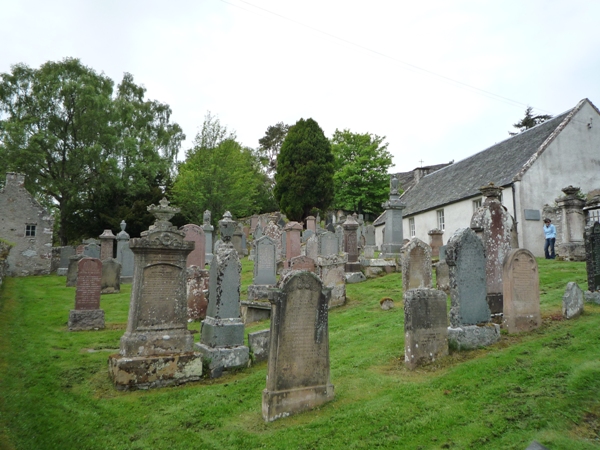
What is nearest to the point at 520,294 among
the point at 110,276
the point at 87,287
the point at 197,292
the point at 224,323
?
the point at 224,323

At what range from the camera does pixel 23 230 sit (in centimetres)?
2591

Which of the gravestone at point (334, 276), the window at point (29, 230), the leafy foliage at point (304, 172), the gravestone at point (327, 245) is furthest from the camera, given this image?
the leafy foliage at point (304, 172)

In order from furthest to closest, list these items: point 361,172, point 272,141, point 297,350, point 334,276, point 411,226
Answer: point 272,141, point 361,172, point 411,226, point 334,276, point 297,350

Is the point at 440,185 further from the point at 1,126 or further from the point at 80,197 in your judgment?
the point at 1,126

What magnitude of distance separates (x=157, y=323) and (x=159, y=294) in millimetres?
493

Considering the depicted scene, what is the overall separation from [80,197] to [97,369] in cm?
3229

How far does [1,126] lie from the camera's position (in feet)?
104

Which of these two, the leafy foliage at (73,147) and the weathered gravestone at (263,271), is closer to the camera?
the weathered gravestone at (263,271)

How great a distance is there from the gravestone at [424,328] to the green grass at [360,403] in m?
0.20

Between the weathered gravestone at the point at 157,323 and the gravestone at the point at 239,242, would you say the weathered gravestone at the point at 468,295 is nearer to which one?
the weathered gravestone at the point at 157,323

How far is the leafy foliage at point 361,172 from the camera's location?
42.8 metres

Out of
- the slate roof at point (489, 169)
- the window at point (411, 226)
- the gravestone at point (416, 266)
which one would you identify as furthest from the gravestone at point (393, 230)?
the window at point (411, 226)

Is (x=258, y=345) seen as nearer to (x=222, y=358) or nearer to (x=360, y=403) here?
(x=222, y=358)

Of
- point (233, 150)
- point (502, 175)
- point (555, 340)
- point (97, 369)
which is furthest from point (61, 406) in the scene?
point (233, 150)
